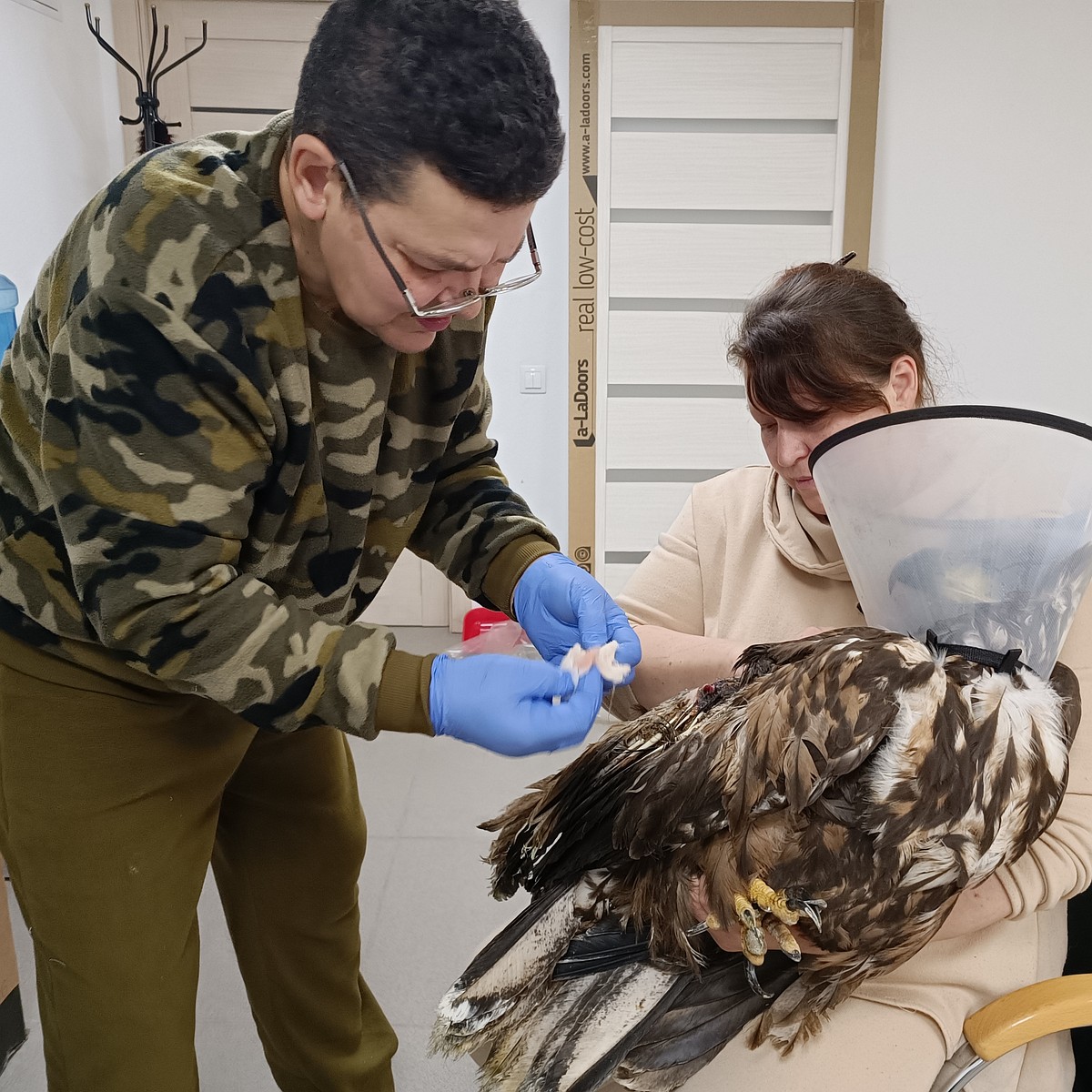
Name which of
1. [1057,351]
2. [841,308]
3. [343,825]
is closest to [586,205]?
[1057,351]

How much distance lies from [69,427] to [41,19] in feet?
9.24

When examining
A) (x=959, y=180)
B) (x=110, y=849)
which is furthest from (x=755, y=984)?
(x=959, y=180)

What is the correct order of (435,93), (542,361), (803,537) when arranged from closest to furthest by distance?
1. (435,93)
2. (803,537)
3. (542,361)

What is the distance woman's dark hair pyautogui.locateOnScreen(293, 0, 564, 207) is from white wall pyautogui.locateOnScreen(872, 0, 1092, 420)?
277cm

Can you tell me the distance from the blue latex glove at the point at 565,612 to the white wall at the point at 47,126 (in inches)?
89.1

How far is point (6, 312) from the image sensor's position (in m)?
2.11

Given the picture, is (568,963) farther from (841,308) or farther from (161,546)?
(841,308)

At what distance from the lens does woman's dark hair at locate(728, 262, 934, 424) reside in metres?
1.13

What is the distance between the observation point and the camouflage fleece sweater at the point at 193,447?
831 millimetres

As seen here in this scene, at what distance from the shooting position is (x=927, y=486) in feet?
2.62

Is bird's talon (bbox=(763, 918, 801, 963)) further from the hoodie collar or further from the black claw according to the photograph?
the hoodie collar

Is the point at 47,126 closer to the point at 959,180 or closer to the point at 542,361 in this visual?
the point at 542,361

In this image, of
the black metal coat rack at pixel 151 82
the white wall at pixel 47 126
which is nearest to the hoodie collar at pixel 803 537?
the white wall at pixel 47 126

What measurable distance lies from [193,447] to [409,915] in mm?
1643
